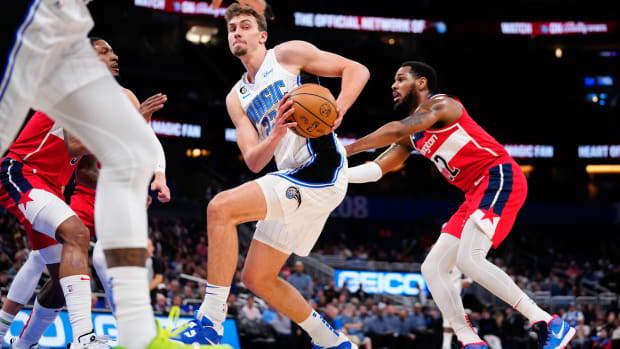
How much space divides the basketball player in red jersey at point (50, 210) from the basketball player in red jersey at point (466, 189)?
2354 millimetres

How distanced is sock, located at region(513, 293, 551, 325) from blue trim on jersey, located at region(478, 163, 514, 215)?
81cm

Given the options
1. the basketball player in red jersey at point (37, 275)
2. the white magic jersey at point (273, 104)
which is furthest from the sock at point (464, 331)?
the basketball player in red jersey at point (37, 275)

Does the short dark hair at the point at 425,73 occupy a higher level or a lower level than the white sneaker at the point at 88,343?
higher

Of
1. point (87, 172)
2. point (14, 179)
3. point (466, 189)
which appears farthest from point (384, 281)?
point (14, 179)

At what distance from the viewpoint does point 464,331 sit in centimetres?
569

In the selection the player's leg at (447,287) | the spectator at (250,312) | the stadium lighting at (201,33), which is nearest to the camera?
the player's leg at (447,287)

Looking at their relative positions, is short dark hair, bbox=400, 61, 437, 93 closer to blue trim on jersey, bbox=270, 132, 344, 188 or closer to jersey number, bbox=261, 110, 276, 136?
blue trim on jersey, bbox=270, 132, 344, 188

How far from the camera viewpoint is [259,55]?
17.1 feet

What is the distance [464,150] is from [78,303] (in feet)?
12.1

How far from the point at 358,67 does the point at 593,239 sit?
2939cm

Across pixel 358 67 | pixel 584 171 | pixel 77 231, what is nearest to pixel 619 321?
pixel 358 67

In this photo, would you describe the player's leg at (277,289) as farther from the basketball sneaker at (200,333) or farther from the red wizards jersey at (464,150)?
the red wizards jersey at (464,150)

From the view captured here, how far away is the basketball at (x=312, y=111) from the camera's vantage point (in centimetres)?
453

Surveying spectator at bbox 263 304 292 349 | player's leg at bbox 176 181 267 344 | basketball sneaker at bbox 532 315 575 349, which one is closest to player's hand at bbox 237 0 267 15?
player's leg at bbox 176 181 267 344
